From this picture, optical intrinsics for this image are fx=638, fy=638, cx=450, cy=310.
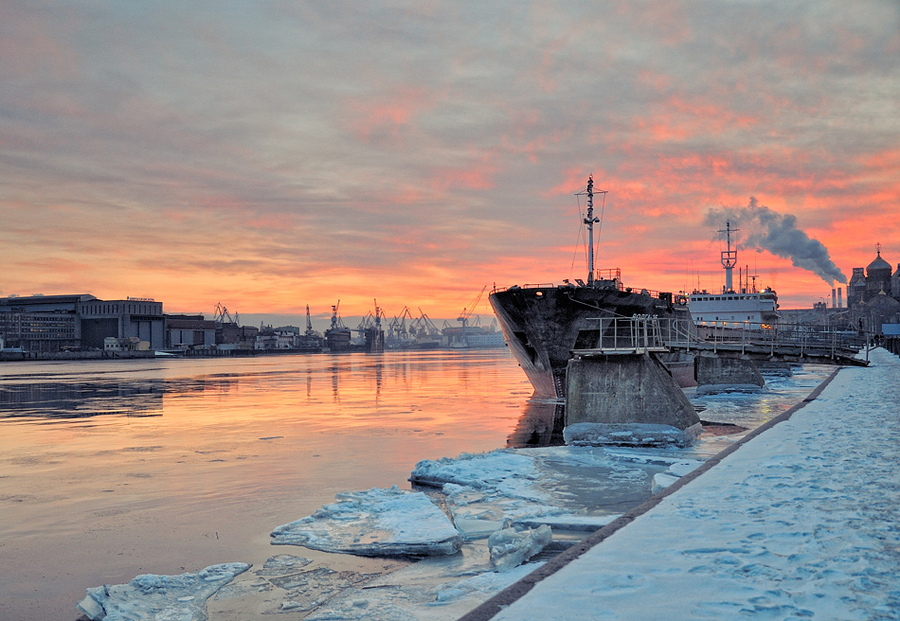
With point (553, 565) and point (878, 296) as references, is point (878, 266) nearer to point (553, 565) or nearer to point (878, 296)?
point (878, 296)

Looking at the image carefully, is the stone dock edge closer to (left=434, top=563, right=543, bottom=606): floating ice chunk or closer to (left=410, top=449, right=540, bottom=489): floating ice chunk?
(left=434, top=563, right=543, bottom=606): floating ice chunk

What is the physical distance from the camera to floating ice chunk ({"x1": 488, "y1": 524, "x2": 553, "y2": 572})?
30.5 ft

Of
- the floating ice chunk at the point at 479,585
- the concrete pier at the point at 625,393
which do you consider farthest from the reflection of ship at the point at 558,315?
the floating ice chunk at the point at 479,585

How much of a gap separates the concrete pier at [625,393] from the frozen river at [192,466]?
1554 mm

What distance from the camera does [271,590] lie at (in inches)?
365

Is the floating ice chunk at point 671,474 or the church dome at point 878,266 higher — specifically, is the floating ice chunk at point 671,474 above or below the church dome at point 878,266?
below

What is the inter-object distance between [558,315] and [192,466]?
20814mm

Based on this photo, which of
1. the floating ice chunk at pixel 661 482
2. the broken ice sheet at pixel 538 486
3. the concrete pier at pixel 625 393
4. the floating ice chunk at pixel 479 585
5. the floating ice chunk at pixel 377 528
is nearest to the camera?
the floating ice chunk at pixel 479 585

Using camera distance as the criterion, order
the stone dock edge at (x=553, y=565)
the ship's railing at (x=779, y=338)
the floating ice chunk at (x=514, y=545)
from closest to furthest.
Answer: the stone dock edge at (x=553, y=565)
the floating ice chunk at (x=514, y=545)
the ship's railing at (x=779, y=338)

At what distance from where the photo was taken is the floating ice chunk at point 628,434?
68.0 ft

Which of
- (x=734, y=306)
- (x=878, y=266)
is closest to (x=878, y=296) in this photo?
(x=878, y=266)

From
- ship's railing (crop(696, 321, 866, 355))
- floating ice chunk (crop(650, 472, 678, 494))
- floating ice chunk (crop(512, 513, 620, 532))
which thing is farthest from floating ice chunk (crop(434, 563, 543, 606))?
ship's railing (crop(696, 321, 866, 355))

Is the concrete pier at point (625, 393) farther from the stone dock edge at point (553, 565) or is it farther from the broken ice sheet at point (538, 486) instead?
the stone dock edge at point (553, 565)

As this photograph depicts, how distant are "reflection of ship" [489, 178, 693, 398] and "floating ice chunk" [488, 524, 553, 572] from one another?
2245 centimetres
